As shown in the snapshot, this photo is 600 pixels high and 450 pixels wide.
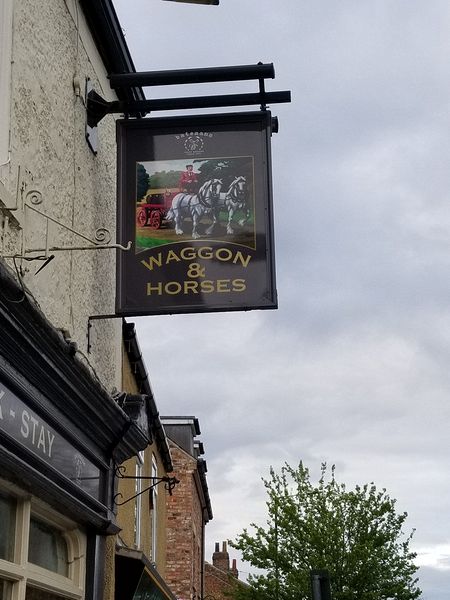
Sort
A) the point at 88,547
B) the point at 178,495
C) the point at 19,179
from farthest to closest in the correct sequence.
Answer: the point at 178,495 → the point at 88,547 → the point at 19,179

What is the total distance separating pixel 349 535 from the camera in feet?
87.9

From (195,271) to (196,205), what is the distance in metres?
0.55

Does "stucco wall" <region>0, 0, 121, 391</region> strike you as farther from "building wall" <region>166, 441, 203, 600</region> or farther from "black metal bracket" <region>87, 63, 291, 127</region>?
"building wall" <region>166, 441, 203, 600</region>

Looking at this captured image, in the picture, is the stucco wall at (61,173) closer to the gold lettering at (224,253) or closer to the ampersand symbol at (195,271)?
the ampersand symbol at (195,271)

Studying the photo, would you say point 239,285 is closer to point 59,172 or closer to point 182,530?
point 59,172

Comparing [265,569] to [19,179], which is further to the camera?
[265,569]

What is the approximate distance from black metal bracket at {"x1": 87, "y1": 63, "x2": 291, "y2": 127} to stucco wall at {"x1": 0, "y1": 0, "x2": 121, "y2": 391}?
0.84 feet

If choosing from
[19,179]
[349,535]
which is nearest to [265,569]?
[349,535]

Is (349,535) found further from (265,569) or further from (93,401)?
(93,401)

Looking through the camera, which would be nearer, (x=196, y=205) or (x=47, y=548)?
(x=47, y=548)

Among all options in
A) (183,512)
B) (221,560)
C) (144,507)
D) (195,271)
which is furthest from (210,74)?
(221,560)

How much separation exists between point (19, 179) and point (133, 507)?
7779 mm

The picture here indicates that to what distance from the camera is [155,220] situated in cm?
711

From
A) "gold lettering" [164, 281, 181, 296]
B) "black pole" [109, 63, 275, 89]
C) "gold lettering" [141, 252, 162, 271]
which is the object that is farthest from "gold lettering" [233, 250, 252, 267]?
"black pole" [109, 63, 275, 89]
